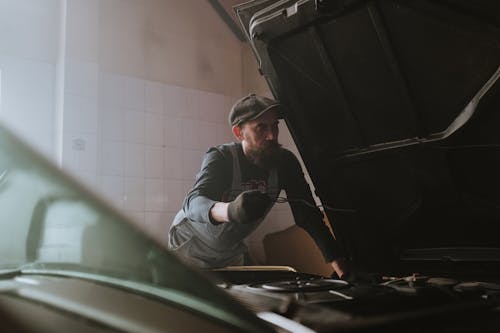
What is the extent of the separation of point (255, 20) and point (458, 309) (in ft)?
2.11

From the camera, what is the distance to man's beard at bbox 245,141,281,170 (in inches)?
68.1

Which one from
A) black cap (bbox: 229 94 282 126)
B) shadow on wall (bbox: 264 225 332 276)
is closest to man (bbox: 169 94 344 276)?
black cap (bbox: 229 94 282 126)

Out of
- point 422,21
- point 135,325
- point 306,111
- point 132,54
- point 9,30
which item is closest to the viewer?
point 135,325

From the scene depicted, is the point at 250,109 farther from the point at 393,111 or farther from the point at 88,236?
the point at 88,236

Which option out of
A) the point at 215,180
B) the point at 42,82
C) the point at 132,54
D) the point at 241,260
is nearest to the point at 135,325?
the point at 215,180

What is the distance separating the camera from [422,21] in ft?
2.58

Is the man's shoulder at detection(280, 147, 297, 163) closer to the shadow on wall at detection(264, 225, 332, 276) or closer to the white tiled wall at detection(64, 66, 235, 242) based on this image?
the shadow on wall at detection(264, 225, 332, 276)

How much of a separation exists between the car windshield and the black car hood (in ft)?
1.87

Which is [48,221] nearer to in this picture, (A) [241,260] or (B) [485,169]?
(B) [485,169]

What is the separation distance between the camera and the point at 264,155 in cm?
174

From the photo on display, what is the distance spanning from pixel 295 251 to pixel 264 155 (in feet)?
3.41

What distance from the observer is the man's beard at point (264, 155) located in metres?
1.73

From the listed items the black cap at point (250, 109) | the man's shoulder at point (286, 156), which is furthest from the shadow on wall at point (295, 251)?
the black cap at point (250, 109)

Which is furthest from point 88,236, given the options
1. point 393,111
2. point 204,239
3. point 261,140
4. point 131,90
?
point 131,90
